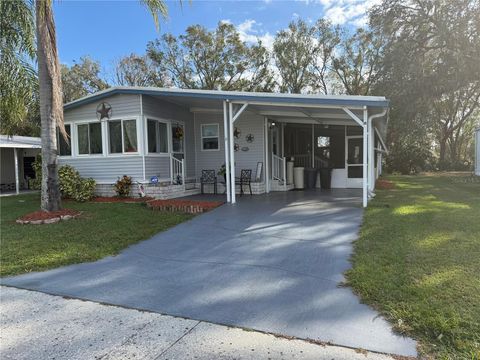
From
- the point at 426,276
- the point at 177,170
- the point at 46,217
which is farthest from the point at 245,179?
the point at 426,276

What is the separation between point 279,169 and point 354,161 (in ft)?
9.69

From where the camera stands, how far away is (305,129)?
47.0ft

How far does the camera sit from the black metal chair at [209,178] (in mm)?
12351

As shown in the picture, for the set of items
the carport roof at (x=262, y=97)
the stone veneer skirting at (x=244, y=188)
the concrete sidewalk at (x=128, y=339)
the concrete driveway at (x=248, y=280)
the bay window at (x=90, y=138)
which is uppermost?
the carport roof at (x=262, y=97)

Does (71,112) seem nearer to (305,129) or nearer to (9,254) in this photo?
(9,254)

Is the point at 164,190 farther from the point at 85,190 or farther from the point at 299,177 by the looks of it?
the point at 299,177

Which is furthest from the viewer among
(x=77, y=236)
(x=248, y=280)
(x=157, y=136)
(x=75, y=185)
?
(x=157, y=136)

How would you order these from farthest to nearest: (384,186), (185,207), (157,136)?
(384,186), (157,136), (185,207)

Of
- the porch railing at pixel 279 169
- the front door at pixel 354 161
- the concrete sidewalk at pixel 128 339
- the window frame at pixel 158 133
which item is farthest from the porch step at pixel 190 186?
the concrete sidewalk at pixel 128 339

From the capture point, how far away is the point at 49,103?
7.92 m

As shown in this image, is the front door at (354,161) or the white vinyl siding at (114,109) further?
the front door at (354,161)

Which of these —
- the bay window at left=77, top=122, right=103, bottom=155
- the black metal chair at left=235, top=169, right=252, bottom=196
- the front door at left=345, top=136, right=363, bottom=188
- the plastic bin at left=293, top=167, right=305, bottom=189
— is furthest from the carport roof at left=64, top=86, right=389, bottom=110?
the front door at left=345, top=136, right=363, bottom=188

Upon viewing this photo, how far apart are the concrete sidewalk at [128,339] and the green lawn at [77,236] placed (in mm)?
1668

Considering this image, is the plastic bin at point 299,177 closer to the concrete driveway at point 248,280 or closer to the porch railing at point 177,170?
the porch railing at point 177,170
